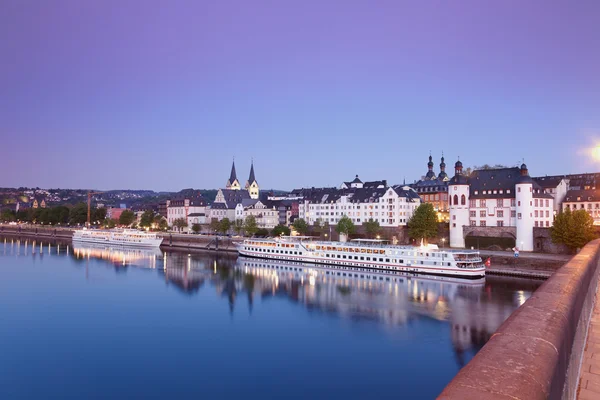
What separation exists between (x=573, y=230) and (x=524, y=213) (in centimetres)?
825

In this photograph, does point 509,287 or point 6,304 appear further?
point 509,287

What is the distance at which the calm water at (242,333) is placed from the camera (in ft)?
63.5

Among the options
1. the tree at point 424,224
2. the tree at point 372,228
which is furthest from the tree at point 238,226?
the tree at point 424,224

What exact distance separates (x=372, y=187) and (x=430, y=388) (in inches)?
2252

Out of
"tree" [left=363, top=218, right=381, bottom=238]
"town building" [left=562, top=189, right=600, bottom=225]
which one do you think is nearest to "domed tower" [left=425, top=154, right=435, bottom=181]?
"tree" [left=363, top=218, right=381, bottom=238]

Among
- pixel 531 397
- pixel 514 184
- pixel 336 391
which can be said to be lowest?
pixel 336 391

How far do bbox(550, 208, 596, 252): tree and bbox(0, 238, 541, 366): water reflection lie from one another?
7176mm

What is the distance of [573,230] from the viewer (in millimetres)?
42625

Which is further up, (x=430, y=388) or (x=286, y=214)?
(x=286, y=214)

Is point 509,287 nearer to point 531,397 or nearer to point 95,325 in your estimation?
point 95,325

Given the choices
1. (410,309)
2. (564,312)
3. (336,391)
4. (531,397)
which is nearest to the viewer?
(531,397)

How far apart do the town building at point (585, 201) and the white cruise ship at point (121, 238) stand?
203ft

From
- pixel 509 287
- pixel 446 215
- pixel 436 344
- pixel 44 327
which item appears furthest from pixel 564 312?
pixel 446 215

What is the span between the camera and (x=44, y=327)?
2789cm
